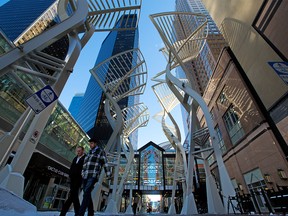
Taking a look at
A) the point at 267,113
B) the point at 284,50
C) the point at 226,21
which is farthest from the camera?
the point at 226,21

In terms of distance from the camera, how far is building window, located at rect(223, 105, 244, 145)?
1538 cm

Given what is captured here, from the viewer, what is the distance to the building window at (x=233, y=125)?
15375 mm

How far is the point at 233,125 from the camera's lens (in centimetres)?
1653

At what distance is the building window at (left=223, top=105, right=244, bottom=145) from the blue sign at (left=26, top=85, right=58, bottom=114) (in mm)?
16046

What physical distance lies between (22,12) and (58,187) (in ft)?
199

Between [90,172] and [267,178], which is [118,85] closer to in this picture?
[90,172]

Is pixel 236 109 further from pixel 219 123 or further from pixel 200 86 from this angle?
pixel 200 86

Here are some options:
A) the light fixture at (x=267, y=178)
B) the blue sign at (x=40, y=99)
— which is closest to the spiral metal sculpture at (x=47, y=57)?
the blue sign at (x=40, y=99)

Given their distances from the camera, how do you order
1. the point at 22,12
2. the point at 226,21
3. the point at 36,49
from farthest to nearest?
the point at 22,12
the point at 226,21
the point at 36,49

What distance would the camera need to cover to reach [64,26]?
4789 mm

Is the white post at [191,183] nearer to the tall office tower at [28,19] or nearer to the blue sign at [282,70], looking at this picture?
the blue sign at [282,70]

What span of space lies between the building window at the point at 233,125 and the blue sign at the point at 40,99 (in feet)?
52.6

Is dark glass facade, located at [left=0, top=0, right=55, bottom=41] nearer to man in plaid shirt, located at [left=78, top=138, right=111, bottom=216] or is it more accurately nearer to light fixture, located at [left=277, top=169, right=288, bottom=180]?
man in plaid shirt, located at [left=78, top=138, right=111, bottom=216]

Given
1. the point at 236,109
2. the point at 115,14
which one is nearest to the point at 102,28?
the point at 115,14
